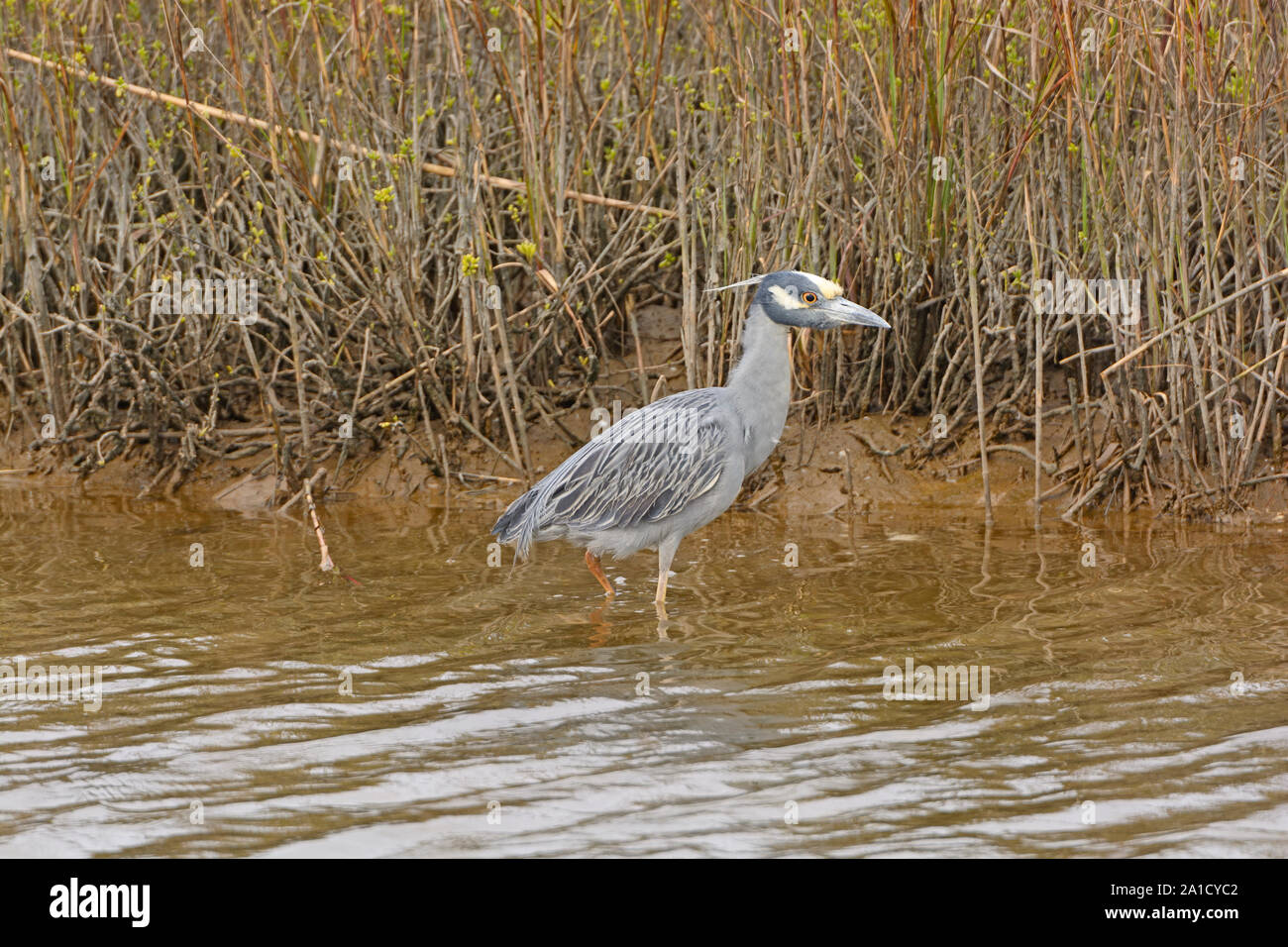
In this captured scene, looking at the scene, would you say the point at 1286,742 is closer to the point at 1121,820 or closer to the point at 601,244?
the point at 1121,820

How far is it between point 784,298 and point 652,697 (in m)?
2.07

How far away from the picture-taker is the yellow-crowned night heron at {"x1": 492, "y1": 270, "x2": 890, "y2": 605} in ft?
21.2

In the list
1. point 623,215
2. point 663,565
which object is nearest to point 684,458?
point 663,565

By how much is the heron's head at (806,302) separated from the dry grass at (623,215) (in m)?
0.96

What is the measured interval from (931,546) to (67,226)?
5.22 metres

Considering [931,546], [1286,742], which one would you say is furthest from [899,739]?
[931,546]

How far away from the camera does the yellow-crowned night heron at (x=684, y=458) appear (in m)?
6.46

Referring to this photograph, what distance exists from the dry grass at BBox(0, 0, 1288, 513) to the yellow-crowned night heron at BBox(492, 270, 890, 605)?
3.26ft

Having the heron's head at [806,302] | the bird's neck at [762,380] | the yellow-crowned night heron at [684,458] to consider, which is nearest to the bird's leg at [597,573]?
the yellow-crowned night heron at [684,458]

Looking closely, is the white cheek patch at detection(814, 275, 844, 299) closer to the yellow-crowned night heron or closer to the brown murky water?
the yellow-crowned night heron

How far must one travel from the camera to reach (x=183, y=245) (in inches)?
334

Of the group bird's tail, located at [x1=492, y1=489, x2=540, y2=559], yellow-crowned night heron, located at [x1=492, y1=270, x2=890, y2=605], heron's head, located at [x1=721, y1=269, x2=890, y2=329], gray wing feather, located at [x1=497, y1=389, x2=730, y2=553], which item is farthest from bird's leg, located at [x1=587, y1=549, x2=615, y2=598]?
heron's head, located at [x1=721, y1=269, x2=890, y2=329]

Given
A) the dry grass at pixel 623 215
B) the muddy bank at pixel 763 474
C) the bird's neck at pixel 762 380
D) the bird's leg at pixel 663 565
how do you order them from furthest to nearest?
the muddy bank at pixel 763 474, the dry grass at pixel 623 215, the bird's neck at pixel 762 380, the bird's leg at pixel 663 565

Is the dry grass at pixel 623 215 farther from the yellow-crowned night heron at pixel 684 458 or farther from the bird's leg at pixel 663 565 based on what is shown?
the bird's leg at pixel 663 565
